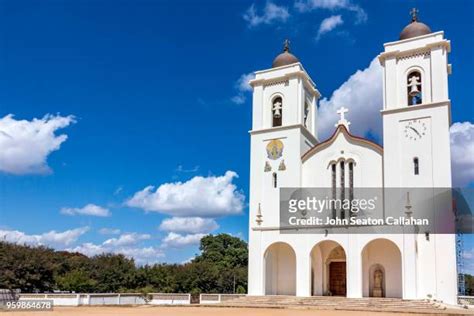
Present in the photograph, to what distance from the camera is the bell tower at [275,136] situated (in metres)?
29.3

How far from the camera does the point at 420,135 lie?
26500 mm

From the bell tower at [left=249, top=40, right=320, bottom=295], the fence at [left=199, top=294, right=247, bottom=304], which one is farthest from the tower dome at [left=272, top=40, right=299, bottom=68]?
the fence at [left=199, top=294, right=247, bottom=304]

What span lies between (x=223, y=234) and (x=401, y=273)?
37.9 meters

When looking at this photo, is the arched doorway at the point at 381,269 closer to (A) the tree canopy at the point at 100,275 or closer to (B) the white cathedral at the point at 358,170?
(B) the white cathedral at the point at 358,170

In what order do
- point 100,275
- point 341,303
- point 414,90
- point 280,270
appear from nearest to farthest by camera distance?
point 341,303 < point 414,90 < point 280,270 < point 100,275

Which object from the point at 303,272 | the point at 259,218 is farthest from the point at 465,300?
the point at 259,218

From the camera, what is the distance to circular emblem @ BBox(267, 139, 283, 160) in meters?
30.3

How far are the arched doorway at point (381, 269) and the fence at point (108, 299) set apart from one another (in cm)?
987

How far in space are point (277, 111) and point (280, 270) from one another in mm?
9317

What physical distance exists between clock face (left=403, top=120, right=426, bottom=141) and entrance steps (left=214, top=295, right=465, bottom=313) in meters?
8.16

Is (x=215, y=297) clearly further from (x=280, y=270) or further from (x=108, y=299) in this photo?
(x=108, y=299)

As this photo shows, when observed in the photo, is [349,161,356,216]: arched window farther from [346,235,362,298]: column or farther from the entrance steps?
the entrance steps

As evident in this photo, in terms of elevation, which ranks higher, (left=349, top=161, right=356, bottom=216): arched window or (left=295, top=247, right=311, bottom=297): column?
(left=349, top=161, right=356, bottom=216): arched window

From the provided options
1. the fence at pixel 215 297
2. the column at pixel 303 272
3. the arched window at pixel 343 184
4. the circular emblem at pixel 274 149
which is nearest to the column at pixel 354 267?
the column at pixel 303 272
